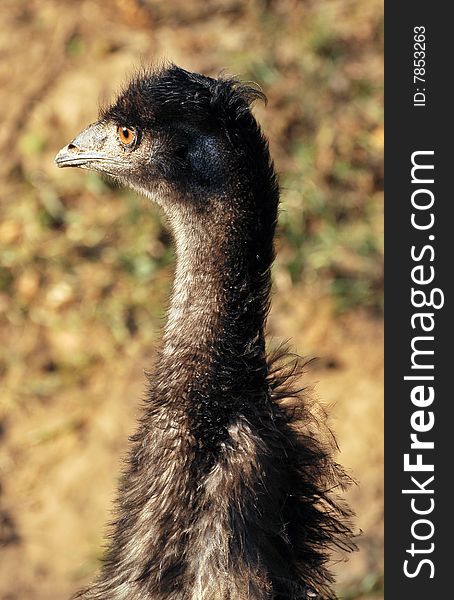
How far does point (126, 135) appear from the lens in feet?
11.6

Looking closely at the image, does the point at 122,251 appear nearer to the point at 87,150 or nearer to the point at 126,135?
the point at 87,150

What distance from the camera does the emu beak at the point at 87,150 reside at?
11.8ft

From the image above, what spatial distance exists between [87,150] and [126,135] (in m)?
0.16

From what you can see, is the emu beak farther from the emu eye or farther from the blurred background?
the blurred background

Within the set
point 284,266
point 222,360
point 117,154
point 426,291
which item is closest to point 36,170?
point 284,266

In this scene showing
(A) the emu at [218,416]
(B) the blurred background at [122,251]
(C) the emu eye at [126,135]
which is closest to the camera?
(A) the emu at [218,416]

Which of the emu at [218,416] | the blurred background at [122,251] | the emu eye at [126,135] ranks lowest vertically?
the emu at [218,416]

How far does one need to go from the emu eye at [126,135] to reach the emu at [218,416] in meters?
0.07

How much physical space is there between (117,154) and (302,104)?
3787mm

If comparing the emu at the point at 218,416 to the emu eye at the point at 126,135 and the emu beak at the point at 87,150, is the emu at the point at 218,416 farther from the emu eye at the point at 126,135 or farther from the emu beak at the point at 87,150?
the emu beak at the point at 87,150

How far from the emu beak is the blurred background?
2.60 m

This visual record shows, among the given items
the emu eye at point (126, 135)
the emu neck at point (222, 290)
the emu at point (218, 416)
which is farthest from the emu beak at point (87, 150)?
the emu neck at point (222, 290)

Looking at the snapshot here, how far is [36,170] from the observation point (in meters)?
7.11

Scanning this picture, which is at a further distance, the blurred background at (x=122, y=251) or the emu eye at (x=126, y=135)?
the blurred background at (x=122, y=251)
